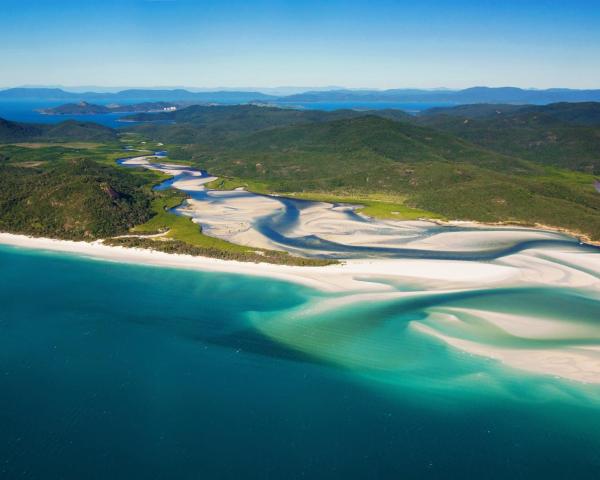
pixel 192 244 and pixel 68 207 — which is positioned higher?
pixel 68 207

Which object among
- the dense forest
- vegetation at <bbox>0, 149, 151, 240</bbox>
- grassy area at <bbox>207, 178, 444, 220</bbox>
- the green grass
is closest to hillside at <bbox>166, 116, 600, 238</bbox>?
the dense forest

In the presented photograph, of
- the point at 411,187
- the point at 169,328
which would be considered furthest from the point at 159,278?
the point at 411,187

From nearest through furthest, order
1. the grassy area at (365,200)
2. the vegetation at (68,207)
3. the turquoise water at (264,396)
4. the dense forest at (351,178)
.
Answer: the turquoise water at (264,396)
the vegetation at (68,207)
the dense forest at (351,178)
the grassy area at (365,200)

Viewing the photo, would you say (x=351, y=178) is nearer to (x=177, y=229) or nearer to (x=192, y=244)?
(x=177, y=229)

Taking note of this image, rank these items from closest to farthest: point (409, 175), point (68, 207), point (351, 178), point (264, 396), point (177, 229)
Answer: point (264, 396)
point (68, 207)
point (177, 229)
point (409, 175)
point (351, 178)

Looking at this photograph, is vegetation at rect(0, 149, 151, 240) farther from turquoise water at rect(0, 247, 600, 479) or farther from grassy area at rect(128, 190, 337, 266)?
turquoise water at rect(0, 247, 600, 479)

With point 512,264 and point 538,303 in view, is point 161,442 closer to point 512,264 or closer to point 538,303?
point 538,303

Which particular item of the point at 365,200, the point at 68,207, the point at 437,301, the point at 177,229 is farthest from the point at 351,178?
the point at 437,301

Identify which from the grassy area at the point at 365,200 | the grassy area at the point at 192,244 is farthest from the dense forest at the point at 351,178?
the grassy area at the point at 365,200

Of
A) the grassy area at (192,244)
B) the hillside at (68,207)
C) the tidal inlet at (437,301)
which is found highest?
the hillside at (68,207)

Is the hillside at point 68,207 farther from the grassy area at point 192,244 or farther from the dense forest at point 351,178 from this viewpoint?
the grassy area at point 192,244
